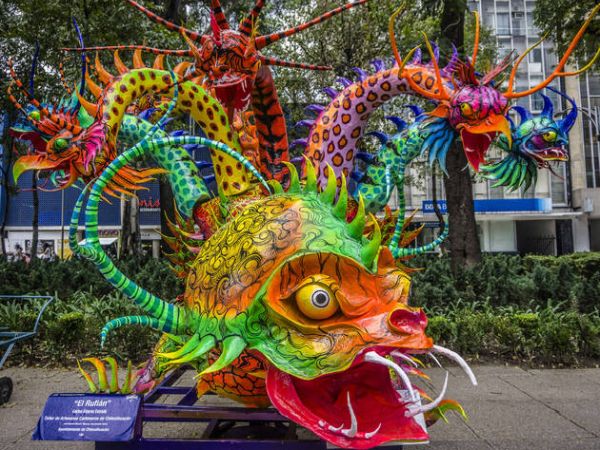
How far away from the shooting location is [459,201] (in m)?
9.02

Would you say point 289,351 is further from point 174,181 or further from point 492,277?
point 492,277

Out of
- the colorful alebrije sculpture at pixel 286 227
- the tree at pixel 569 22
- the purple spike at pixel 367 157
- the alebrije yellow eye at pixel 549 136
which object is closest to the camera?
the colorful alebrije sculpture at pixel 286 227

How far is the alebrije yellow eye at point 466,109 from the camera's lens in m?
3.91

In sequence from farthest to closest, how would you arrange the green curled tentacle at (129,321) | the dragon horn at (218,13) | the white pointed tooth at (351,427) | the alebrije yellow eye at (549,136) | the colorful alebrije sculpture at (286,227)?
the alebrije yellow eye at (549,136)
the dragon horn at (218,13)
the green curled tentacle at (129,321)
the colorful alebrije sculpture at (286,227)
the white pointed tooth at (351,427)

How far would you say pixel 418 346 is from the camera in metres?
1.97

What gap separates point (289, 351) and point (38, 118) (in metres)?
3.06

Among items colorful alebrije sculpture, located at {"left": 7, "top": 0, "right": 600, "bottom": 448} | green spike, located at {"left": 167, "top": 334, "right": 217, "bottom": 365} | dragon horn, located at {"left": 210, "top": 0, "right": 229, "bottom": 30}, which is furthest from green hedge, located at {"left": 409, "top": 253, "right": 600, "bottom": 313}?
green spike, located at {"left": 167, "top": 334, "right": 217, "bottom": 365}

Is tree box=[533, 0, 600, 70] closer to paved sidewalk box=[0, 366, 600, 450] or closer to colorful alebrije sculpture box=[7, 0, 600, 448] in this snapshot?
paved sidewalk box=[0, 366, 600, 450]

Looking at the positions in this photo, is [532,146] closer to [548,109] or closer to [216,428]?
[548,109]

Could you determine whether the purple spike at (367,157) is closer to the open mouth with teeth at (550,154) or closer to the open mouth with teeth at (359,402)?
the open mouth with teeth at (550,154)

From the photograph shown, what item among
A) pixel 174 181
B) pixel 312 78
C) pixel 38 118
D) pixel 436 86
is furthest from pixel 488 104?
pixel 312 78

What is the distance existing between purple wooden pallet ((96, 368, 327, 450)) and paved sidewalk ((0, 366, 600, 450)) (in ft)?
2.82

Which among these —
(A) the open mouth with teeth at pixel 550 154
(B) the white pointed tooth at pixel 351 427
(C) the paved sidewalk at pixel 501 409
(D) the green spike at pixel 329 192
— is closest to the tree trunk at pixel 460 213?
(C) the paved sidewalk at pixel 501 409

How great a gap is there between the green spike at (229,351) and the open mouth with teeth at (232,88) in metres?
2.25
